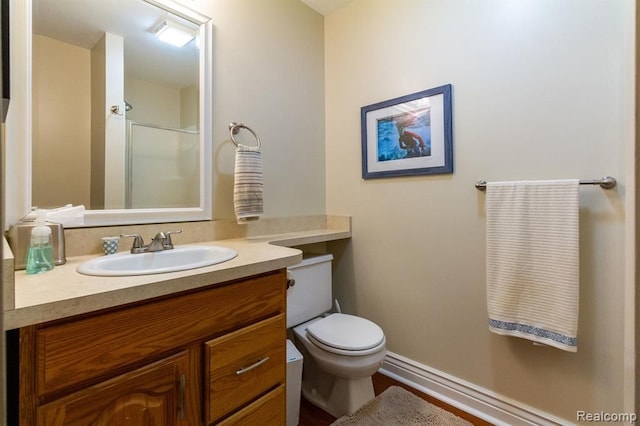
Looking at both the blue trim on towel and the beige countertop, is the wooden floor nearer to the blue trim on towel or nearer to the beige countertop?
the blue trim on towel

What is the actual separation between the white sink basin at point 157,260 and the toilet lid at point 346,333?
63 cm

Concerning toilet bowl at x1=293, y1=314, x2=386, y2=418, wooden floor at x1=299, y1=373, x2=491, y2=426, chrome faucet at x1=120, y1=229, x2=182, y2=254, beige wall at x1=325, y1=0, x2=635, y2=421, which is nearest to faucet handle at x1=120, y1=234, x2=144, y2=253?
chrome faucet at x1=120, y1=229, x2=182, y2=254

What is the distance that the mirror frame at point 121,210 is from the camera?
40.3 inches

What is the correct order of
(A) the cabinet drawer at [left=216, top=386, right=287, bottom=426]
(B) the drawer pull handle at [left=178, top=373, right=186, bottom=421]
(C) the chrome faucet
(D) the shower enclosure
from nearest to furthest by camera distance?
(B) the drawer pull handle at [left=178, top=373, right=186, bottom=421] < (A) the cabinet drawer at [left=216, top=386, right=287, bottom=426] < (C) the chrome faucet < (D) the shower enclosure

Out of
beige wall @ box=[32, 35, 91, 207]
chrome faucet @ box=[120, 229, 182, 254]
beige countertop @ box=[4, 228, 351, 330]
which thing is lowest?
beige countertop @ box=[4, 228, 351, 330]

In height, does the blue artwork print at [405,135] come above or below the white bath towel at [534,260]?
above

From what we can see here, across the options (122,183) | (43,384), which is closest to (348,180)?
(122,183)

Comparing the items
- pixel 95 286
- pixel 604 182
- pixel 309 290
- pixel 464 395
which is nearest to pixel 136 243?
pixel 95 286

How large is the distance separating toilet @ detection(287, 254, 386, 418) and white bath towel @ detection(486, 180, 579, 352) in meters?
0.58

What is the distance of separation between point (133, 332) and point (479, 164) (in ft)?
4.97

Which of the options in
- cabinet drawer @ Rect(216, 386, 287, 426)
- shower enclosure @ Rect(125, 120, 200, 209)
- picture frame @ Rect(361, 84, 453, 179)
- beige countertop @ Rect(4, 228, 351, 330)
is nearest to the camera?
beige countertop @ Rect(4, 228, 351, 330)

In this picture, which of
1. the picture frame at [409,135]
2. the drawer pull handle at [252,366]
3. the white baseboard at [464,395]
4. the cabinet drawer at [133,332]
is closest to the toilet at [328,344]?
the white baseboard at [464,395]

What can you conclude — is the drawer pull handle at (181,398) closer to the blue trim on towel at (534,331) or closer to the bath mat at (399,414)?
the bath mat at (399,414)

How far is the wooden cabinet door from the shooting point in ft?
2.20
